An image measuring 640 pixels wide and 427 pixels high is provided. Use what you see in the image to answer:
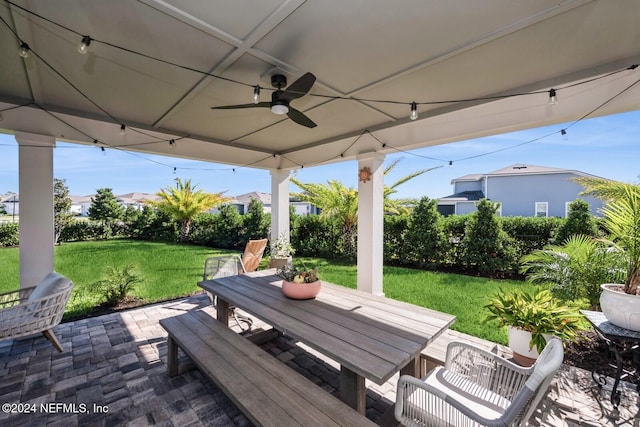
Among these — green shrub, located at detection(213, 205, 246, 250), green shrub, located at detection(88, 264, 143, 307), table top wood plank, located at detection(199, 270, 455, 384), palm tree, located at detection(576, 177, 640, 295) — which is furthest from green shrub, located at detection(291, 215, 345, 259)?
palm tree, located at detection(576, 177, 640, 295)

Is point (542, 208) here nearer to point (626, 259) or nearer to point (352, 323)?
point (626, 259)

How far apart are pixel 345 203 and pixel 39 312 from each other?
6.52 m

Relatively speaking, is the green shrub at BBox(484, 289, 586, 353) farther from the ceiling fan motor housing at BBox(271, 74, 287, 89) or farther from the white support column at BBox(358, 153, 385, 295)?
the ceiling fan motor housing at BBox(271, 74, 287, 89)

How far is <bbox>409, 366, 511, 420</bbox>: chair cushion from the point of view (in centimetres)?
155

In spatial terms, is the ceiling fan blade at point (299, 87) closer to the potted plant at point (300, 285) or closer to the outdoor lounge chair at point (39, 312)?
the potted plant at point (300, 285)

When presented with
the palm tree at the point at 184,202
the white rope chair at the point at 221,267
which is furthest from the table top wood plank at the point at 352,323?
the palm tree at the point at 184,202

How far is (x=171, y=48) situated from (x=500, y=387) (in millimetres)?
3506

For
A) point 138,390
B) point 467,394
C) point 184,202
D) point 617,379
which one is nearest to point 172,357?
point 138,390

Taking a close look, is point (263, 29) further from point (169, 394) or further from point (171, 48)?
point (169, 394)

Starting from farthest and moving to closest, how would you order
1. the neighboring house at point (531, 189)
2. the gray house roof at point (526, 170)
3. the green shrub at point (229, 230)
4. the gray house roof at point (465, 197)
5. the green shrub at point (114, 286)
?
the gray house roof at point (465, 197) < the neighboring house at point (531, 189) < the gray house roof at point (526, 170) < the green shrub at point (229, 230) < the green shrub at point (114, 286)

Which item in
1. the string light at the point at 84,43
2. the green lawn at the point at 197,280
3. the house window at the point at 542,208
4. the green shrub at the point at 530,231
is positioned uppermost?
the string light at the point at 84,43

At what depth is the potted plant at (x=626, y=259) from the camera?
82.3 inches

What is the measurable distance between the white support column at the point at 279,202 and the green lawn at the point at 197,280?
150cm

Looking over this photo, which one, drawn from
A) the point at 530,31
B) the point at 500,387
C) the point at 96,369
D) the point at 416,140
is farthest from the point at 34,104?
the point at 500,387
